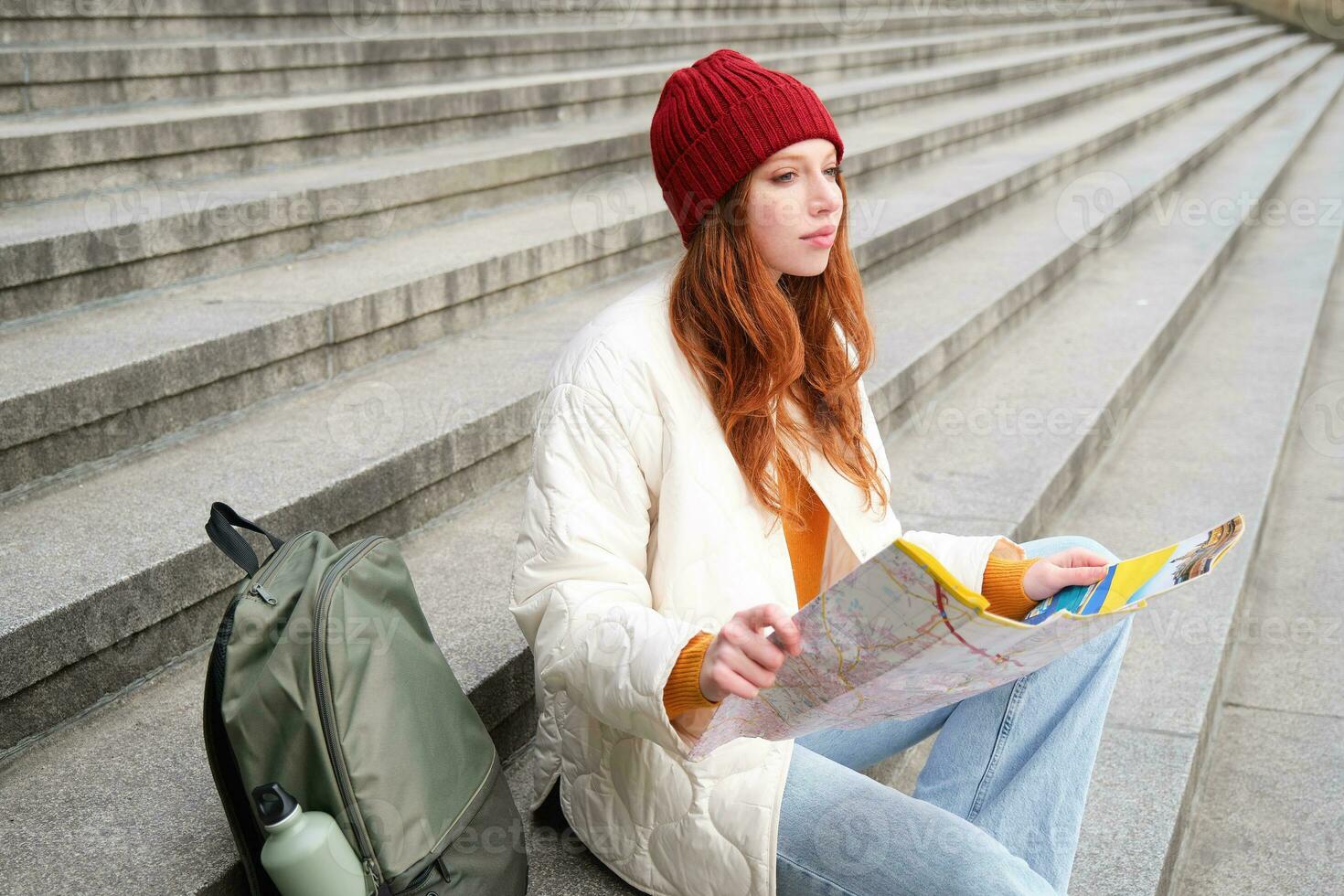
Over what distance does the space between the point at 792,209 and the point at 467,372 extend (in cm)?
158

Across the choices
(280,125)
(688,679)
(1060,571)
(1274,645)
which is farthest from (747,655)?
(280,125)

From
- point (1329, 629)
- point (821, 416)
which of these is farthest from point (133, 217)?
point (1329, 629)

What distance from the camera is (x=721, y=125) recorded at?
5.67 feet

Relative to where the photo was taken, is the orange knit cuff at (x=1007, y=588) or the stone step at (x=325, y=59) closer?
the orange knit cuff at (x=1007, y=588)

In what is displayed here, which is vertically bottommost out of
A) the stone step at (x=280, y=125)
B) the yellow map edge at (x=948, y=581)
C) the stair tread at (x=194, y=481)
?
the stair tread at (x=194, y=481)

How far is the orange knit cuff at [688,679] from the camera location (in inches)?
54.2

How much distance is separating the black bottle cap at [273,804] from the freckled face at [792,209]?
97 cm

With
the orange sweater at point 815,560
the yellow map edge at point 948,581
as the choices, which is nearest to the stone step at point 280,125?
the orange sweater at point 815,560

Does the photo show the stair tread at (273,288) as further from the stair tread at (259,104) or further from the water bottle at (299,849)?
the water bottle at (299,849)

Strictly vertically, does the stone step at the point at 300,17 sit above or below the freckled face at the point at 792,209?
above

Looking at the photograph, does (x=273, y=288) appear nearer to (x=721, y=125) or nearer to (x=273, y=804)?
(x=721, y=125)

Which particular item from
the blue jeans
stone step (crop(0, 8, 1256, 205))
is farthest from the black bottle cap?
stone step (crop(0, 8, 1256, 205))

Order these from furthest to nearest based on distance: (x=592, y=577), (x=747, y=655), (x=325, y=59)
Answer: (x=325, y=59) < (x=592, y=577) < (x=747, y=655)

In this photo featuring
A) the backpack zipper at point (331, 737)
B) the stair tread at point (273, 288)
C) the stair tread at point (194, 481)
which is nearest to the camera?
the backpack zipper at point (331, 737)
